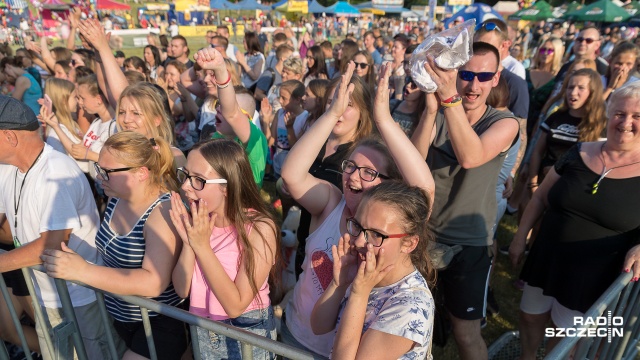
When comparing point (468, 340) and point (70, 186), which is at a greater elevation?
point (70, 186)

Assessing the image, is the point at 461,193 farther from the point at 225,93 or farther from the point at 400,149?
the point at 225,93

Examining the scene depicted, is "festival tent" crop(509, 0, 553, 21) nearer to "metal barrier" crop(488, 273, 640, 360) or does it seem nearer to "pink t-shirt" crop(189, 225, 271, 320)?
"metal barrier" crop(488, 273, 640, 360)

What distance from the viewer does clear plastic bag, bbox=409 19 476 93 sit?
74.6 inches

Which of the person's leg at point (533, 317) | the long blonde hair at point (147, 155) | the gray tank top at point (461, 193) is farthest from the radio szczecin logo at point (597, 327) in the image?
the long blonde hair at point (147, 155)

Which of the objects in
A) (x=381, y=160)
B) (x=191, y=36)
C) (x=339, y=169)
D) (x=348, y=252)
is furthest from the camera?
(x=191, y=36)

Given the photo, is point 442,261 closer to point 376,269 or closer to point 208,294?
point 376,269

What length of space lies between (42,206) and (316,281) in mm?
1674

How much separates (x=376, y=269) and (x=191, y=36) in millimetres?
36834

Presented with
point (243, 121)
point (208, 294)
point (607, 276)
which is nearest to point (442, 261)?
point (607, 276)

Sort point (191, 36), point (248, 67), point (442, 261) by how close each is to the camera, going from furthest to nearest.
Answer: point (191, 36)
point (248, 67)
point (442, 261)

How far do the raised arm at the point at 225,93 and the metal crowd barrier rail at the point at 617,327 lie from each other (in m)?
2.49

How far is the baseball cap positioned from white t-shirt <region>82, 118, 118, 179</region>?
1.07 m

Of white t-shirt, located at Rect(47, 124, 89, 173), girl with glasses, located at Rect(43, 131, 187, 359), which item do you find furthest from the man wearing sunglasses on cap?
white t-shirt, located at Rect(47, 124, 89, 173)

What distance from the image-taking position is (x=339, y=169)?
2797mm
